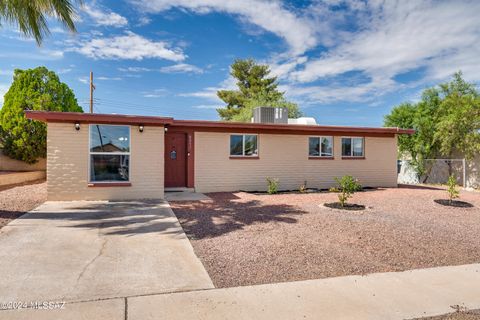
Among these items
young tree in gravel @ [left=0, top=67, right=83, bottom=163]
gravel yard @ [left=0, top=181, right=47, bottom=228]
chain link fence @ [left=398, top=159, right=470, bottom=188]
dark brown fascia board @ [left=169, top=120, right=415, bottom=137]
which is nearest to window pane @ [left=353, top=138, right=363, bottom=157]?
dark brown fascia board @ [left=169, top=120, right=415, bottom=137]

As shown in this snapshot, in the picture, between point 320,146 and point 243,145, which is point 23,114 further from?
point 320,146

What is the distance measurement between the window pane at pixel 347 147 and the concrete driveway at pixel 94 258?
9159 millimetres

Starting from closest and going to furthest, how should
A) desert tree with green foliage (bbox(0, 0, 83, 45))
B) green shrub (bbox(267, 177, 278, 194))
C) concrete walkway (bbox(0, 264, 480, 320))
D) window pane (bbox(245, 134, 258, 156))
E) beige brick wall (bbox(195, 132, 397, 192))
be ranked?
1. concrete walkway (bbox(0, 264, 480, 320))
2. desert tree with green foliage (bbox(0, 0, 83, 45))
3. green shrub (bbox(267, 177, 278, 194))
4. beige brick wall (bbox(195, 132, 397, 192))
5. window pane (bbox(245, 134, 258, 156))

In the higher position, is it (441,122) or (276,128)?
(441,122)

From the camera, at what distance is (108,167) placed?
958 centimetres

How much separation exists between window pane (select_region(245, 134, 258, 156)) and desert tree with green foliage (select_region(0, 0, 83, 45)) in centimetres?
697

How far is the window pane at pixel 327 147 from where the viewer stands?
13305 mm

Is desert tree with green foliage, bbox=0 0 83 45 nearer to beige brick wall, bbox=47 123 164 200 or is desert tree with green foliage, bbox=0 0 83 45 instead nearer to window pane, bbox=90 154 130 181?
beige brick wall, bbox=47 123 164 200

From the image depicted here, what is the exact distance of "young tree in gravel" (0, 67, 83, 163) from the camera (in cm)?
1553

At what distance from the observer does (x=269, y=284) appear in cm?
366

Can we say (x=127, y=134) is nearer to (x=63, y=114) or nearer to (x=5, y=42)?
(x=63, y=114)

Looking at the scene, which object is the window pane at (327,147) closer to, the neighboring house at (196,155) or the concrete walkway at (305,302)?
the neighboring house at (196,155)

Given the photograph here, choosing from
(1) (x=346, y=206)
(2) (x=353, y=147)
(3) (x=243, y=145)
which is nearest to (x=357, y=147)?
(2) (x=353, y=147)

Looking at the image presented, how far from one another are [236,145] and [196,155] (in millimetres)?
1707
